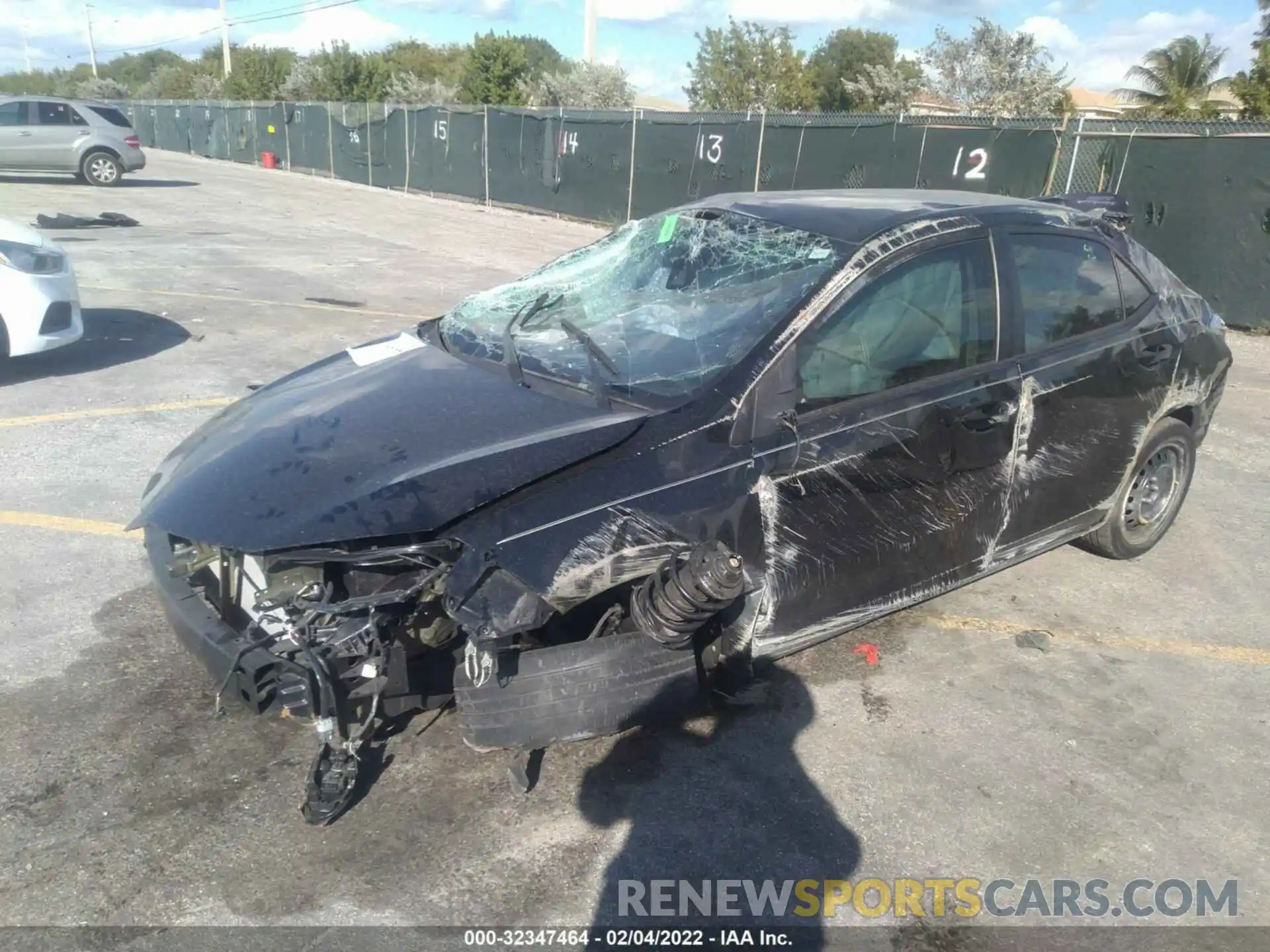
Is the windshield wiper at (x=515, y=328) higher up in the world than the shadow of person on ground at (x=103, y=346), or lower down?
higher up

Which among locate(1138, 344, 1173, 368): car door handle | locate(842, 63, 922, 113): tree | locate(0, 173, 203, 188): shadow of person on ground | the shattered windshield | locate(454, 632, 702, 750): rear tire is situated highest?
locate(842, 63, 922, 113): tree

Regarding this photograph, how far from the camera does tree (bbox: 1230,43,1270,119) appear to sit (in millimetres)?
27062

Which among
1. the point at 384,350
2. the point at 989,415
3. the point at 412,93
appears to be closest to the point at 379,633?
the point at 384,350

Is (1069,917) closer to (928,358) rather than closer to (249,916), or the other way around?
(928,358)

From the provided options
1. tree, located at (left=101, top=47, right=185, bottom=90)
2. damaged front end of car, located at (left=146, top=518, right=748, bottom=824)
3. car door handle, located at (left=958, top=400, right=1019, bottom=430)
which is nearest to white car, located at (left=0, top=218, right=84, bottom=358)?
damaged front end of car, located at (left=146, top=518, right=748, bottom=824)

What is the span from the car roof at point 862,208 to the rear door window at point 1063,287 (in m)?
0.13

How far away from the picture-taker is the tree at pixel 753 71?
40.9m

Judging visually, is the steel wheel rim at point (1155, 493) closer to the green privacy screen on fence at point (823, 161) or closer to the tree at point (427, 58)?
the green privacy screen on fence at point (823, 161)

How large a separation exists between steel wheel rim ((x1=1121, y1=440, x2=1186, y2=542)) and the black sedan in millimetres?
426

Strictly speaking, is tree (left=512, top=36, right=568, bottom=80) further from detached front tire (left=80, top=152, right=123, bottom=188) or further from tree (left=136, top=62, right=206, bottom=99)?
detached front tire (left=80, top=152, right=123, bottom=188)

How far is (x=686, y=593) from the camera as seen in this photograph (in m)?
2.83

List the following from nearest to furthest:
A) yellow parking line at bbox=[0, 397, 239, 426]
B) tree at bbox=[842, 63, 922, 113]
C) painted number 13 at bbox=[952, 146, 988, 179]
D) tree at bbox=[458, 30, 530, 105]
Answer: yellow parking line at bbox=[0, 397, 239, 426], painted number 13 at bbox=[952, 146, 988, 179], tree at bbox=[458, 30, 530, 105], tree at bbox=[842, 63, 922, 113]

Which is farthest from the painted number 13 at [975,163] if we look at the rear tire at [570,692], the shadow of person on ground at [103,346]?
the rear tire at [570,692]

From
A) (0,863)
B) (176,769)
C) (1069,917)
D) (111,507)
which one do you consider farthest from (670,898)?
(111,507)
